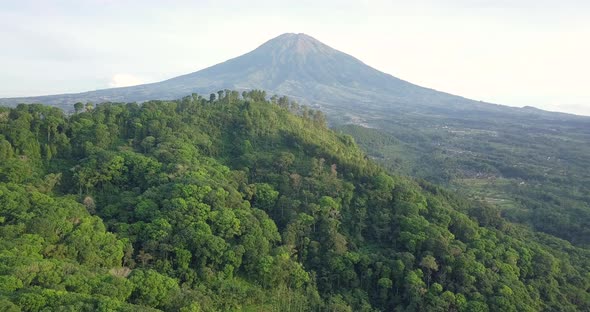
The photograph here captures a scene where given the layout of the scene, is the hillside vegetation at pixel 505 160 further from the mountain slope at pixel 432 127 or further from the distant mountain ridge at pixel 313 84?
the distant mountain ridge at pixel 313 84

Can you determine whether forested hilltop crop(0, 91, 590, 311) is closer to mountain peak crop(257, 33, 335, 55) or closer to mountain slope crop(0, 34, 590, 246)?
mountain slope crop(0, 34, 590, 246)

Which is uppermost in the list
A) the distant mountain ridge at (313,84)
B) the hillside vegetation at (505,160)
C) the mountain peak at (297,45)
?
the mountain peak at (297,45)

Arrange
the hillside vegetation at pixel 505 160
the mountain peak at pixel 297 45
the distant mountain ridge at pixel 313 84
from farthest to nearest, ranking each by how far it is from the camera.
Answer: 1. the mountain peak at pixel 297 45
2. the distant mountain ridge at pixel 313 84
3. the hillside vegetation at pixel 505 160

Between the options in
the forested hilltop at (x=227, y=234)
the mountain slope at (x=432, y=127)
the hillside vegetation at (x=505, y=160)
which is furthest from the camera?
the mountain slope at (x=432, y=127)

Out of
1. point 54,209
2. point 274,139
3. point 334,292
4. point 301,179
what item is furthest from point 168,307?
point 274,139

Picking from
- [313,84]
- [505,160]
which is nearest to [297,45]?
[313,84]

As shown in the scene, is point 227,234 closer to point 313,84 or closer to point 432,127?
point 432,127

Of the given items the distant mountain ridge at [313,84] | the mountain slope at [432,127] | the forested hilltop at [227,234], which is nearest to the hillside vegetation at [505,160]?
the mountain slope at [432,127]

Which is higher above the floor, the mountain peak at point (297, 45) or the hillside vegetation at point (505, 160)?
the mountain peak at point (297, 45)

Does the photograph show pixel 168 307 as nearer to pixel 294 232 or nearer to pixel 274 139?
pixel 294 232
